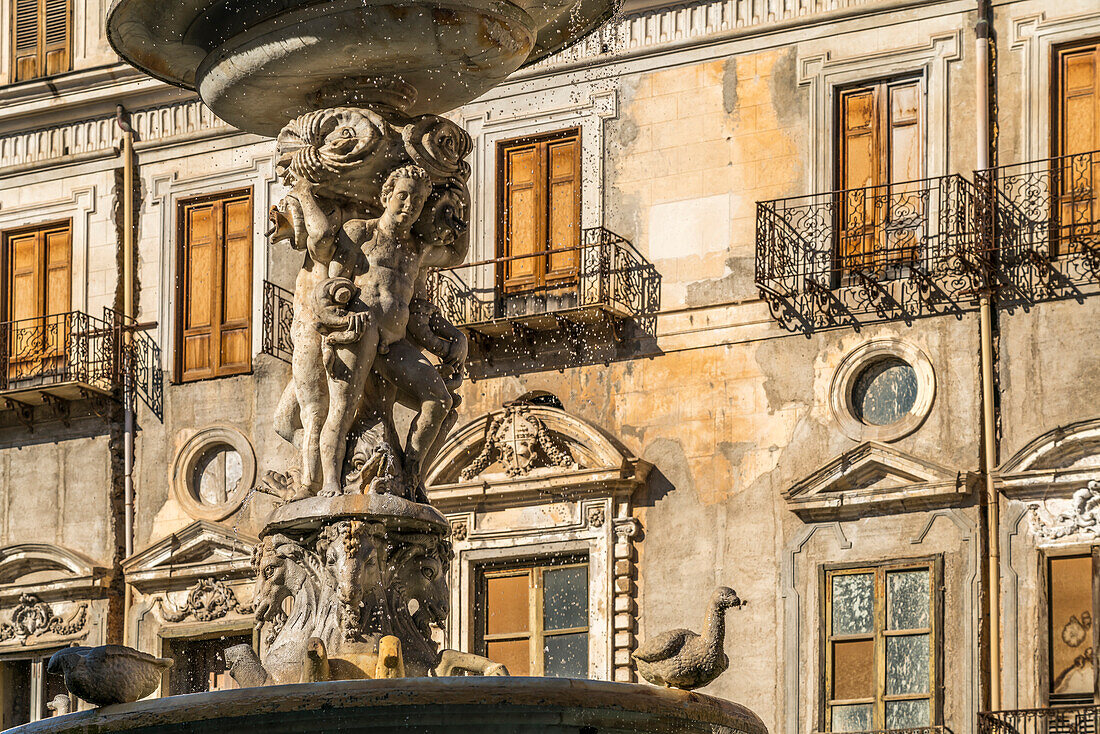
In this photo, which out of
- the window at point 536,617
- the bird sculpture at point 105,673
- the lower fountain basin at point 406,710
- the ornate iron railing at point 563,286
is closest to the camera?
the lower fountain basin at point 406,710

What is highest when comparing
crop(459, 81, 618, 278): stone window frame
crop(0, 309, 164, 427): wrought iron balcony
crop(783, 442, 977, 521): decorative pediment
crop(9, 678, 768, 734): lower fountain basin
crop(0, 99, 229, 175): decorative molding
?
crop(0, 99, 229, 175): decorative molding

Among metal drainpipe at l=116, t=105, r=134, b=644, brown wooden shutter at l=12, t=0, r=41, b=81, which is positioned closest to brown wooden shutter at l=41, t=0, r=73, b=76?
brown wooden shutter at l=12, t=0, r=41, b=81

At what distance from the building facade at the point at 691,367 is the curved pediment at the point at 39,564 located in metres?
0.05

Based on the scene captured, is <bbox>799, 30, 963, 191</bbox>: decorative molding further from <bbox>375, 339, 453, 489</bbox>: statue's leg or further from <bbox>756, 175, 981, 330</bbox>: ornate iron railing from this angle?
<bbox>375, 339, 453, 489</bbox>: statue's leg

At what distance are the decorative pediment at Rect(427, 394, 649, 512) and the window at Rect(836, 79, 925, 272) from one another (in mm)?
2642

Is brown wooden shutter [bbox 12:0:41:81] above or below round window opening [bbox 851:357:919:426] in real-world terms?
above

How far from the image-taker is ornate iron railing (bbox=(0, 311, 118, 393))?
80.1 feet

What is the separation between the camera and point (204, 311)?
79.9 feet

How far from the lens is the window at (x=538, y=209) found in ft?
73.7

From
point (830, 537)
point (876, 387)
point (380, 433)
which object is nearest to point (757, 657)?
point (830, 537)

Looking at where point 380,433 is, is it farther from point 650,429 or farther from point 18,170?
point 18,170

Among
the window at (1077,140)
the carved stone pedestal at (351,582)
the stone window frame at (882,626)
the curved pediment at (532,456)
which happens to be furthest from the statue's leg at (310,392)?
the curved pediment at (532,456)

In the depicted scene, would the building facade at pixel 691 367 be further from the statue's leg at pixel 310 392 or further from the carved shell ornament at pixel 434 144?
the statue's leg at pixel 310 392

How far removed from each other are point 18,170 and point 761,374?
8.55m
